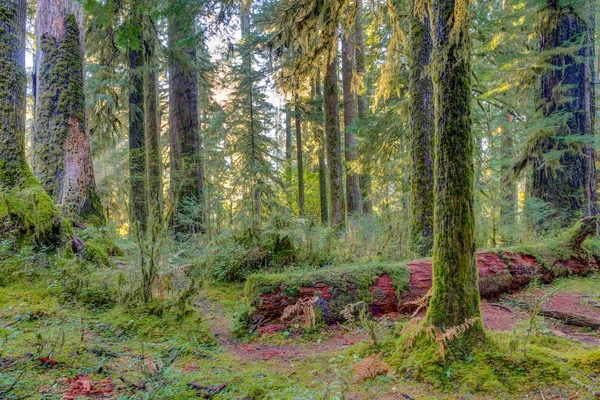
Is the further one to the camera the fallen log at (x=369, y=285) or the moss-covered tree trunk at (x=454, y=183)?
the fallen log at (x=369, y=285)

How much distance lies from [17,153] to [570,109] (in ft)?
36.4

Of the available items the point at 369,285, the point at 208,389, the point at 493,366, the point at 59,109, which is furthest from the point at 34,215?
the point at 493,366

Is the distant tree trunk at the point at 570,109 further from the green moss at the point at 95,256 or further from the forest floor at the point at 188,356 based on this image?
the green moss at the point at 95,256

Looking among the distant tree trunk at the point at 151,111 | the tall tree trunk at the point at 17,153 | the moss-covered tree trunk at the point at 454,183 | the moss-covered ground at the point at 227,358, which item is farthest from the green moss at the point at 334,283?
the distant tree trunk at the point at 151,111

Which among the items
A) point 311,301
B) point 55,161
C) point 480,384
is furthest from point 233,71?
point 480,384

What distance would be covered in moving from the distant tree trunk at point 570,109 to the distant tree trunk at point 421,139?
3580 millimetres

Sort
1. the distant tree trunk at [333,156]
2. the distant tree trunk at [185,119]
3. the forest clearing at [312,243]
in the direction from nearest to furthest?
the forest clearing at [312,243]
the distant tree trunk at [185,119]
the distant tree trunk at [333,156]

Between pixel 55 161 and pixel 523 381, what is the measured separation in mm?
7793

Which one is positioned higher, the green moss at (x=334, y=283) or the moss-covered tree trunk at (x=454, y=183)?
the moss-covered tree trunk at (x=454, y=183)

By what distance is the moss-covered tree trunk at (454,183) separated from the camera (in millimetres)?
2680

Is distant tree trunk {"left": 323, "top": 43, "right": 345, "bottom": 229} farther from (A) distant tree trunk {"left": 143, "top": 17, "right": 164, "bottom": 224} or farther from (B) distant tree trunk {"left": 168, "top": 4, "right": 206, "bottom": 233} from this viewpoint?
(A) distant tree trunk {"left": 143, "top": 17, "right": 164, "bottom": 224}

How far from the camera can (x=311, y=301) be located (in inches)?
165

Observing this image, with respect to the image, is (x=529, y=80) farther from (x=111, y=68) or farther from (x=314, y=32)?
(x=111, y=68)

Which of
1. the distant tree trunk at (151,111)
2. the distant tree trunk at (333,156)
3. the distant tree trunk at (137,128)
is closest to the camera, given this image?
the distant tree trunk at (151,111)
